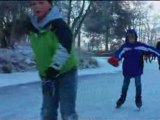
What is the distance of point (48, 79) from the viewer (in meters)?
5.09

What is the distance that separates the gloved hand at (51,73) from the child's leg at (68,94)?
0.40 feet

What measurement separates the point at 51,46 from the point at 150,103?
247 inches

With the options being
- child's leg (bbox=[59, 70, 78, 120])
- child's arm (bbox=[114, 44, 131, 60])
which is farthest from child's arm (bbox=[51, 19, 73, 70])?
child's arm (bbox=[114, 44, 131, 60])

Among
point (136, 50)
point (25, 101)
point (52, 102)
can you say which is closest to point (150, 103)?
point (136, 50)

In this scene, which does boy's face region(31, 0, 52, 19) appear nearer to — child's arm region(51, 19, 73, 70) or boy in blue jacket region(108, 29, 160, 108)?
child's arm region(51, 19, 73, 70)

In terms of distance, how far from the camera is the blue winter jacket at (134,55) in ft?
31.9

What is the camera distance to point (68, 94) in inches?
202

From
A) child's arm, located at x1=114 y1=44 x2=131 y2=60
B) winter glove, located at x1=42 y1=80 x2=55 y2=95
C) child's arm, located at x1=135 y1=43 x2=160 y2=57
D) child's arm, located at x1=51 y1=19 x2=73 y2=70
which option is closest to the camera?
child's arm, located at x1=51 y1=19 x2=73 y2=70

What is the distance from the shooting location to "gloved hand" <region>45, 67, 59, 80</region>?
16.2 ft

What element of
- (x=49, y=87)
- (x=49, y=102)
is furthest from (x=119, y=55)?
(x=49, y=87)

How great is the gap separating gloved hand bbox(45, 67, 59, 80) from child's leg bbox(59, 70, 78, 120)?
0.40ft

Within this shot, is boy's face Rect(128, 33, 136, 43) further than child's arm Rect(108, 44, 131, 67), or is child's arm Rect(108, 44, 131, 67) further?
child's arm Rect(108, 44, 131, 67)

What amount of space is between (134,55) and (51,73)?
4912 millimetres

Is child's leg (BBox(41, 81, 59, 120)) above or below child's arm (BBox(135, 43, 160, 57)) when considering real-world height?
below
